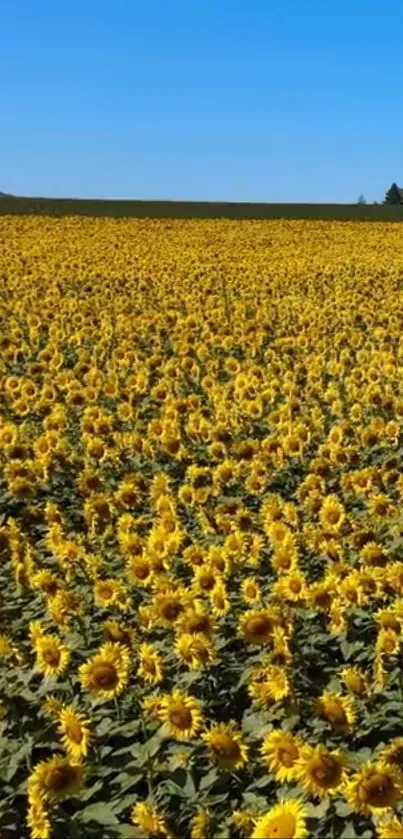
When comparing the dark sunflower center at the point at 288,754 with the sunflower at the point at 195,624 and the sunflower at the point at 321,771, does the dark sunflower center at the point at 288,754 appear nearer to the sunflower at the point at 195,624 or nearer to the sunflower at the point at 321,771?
the sunflower at the point at 321,771

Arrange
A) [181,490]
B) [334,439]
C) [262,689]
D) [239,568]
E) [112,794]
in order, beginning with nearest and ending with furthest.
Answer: [112,794] < [262,689] < [239,568] < [181,490] < [334,439]

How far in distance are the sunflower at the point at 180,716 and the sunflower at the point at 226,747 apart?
0.19 meters

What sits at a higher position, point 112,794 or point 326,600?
point 326,600

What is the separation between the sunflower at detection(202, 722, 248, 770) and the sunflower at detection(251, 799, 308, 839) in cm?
54

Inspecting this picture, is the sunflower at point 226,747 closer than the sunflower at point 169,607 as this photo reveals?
Yes

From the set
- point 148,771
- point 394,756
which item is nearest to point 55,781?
point 148,771

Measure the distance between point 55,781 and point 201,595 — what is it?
1.71 meters

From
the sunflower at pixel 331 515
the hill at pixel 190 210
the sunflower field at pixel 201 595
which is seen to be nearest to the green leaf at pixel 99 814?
the sunflower field at pixel 201 595

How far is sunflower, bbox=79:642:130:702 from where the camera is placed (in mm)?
4105

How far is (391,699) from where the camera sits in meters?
4.39

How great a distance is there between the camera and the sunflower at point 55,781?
347cm

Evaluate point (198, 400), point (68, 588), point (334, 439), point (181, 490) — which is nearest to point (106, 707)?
point (68, 588)

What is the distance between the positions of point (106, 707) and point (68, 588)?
102 centimetres

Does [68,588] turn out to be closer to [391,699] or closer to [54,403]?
[391,699]
